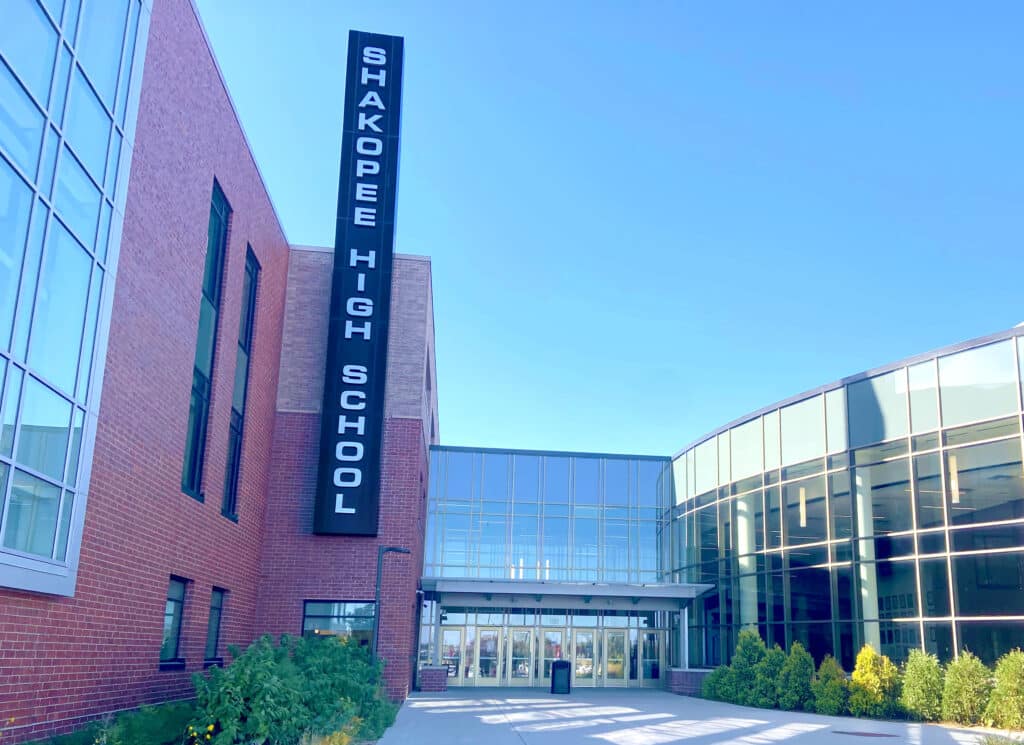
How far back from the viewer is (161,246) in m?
15.6

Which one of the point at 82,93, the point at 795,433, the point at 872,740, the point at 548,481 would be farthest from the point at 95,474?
the point at 548,481

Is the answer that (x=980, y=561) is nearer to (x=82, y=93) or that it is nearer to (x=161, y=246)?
(x=161, y=246)

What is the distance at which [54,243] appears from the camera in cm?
1153

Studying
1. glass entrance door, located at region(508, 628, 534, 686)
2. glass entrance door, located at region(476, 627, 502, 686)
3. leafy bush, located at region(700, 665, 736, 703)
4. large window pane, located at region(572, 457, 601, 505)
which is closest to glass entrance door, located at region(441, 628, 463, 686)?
glass entrance door, located at region(476, 627, 502, 686)

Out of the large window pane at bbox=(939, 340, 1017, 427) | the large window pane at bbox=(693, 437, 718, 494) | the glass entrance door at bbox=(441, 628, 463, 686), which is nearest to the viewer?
the large window pane at bbox=(939, 340, 1017, 427)

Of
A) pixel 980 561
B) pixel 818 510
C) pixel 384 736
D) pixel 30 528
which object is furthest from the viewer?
pixel 818 510

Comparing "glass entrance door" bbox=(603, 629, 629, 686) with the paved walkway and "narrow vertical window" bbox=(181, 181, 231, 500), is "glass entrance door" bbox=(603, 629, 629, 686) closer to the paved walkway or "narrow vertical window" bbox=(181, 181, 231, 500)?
the paved walkway

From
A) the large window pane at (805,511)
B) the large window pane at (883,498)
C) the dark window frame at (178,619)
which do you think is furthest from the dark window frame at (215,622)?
the large window pane at (883,498)

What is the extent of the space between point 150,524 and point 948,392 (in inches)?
723

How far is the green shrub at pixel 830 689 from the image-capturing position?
23.9 meters

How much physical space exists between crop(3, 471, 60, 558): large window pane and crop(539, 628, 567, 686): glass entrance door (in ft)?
85.7

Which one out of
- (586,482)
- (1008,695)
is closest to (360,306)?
(586,482)

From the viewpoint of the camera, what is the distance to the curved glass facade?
21562 millimetres

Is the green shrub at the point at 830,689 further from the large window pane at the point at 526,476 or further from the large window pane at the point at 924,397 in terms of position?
the large window pane at the point at 526,476
